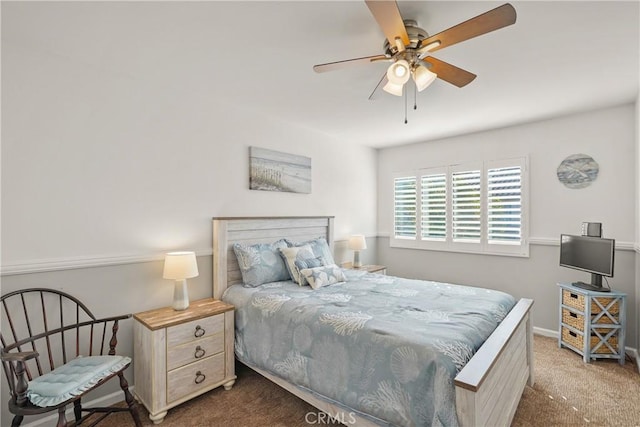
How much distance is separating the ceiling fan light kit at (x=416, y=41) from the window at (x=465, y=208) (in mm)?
2322

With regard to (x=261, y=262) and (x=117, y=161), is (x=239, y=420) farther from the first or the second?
(x=117, y=161)

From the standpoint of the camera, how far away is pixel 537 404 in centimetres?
233

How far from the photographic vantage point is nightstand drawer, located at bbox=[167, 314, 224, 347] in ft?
7.45

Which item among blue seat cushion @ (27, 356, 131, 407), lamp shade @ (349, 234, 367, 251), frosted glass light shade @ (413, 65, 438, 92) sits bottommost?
blue seat cushion @ (27, 356, 131, 407)

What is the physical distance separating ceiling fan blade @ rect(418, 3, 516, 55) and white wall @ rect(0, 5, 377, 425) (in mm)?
1862

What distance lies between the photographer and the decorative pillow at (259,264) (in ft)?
9.62

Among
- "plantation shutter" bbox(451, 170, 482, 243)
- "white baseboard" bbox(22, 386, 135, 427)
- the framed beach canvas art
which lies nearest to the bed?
the framed beach canvas art

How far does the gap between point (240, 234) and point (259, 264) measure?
1.30 ft

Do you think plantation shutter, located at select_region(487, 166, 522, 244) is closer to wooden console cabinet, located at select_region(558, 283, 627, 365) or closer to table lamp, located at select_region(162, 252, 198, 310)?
wooden console cabinet, located at select_region(558, 283, 627, 365)

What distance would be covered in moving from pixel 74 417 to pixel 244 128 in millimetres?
2733

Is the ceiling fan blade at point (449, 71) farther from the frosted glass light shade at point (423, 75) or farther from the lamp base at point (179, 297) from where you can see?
the lamp base at point (179, 297)

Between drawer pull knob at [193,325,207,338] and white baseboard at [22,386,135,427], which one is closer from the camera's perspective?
white baseboard at [22,386,135,427]

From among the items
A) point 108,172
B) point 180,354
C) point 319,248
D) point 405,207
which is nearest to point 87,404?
point 180,354

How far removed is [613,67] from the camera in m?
2.35
